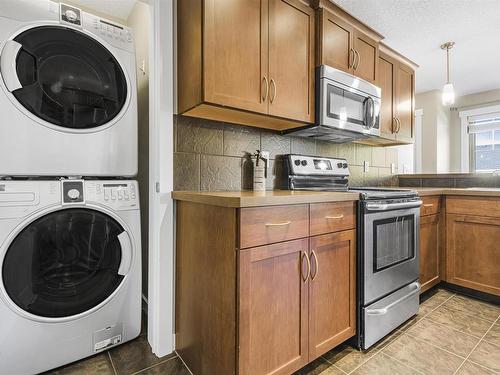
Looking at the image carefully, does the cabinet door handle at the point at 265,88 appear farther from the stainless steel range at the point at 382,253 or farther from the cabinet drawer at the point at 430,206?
the cabinet drawer at the point at 430,206

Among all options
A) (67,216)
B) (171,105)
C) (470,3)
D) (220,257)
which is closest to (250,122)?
(171,105)

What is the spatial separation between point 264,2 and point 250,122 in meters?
0.69

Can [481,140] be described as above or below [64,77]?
above

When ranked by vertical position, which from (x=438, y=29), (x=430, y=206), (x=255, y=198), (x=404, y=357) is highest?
(x=438, y=29)

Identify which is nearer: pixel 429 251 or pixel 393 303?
pixel 393 303

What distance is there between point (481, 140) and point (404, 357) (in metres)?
4.45

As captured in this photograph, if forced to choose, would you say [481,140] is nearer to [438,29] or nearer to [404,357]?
[438,29]

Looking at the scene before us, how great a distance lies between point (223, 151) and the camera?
1.84 meters

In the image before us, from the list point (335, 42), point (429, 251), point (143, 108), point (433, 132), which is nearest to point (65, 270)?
point (143, 108)

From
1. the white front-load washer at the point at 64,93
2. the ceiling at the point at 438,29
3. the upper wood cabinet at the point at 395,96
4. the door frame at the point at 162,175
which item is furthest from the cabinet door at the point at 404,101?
the white front-load washer at the point at 64,93

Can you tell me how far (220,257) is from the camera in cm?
122

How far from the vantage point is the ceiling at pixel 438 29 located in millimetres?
2117

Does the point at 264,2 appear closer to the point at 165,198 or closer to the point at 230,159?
the point at 230,159

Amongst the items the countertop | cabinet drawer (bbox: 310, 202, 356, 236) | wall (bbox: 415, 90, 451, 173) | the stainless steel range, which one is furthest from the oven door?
wall (bbox: 415, 90, 451, 173)
